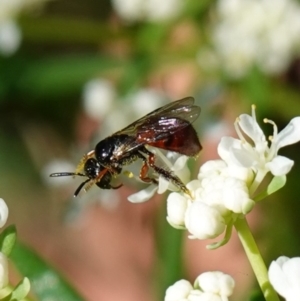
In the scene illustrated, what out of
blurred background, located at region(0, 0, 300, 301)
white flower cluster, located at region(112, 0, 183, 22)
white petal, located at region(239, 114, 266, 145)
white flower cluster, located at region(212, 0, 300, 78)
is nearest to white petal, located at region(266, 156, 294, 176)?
white petal, located at region(239, 114, 266, 145)

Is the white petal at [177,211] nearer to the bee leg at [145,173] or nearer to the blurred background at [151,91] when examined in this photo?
the bee leg at [145,173]

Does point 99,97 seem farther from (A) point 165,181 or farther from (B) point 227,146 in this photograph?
(B) point 227,146

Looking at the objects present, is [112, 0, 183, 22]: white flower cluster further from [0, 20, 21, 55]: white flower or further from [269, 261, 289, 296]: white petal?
[269, 261, 289, 296]: white petal

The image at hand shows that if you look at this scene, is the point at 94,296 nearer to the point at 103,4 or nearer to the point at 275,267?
the point at 103,4

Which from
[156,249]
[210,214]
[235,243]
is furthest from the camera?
[235,243]

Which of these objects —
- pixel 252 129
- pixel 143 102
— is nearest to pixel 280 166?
pixel 252 129

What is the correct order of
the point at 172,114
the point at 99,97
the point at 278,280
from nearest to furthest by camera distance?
the point at 278,280 → the point at 172,114 → the point at 99,97

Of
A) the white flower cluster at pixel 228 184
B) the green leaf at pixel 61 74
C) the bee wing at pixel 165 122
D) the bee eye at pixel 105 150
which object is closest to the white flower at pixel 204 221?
the white flower cluster at pixel 228 184

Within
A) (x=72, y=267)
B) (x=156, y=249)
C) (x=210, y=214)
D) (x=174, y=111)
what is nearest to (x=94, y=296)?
(x=72, y=267)
